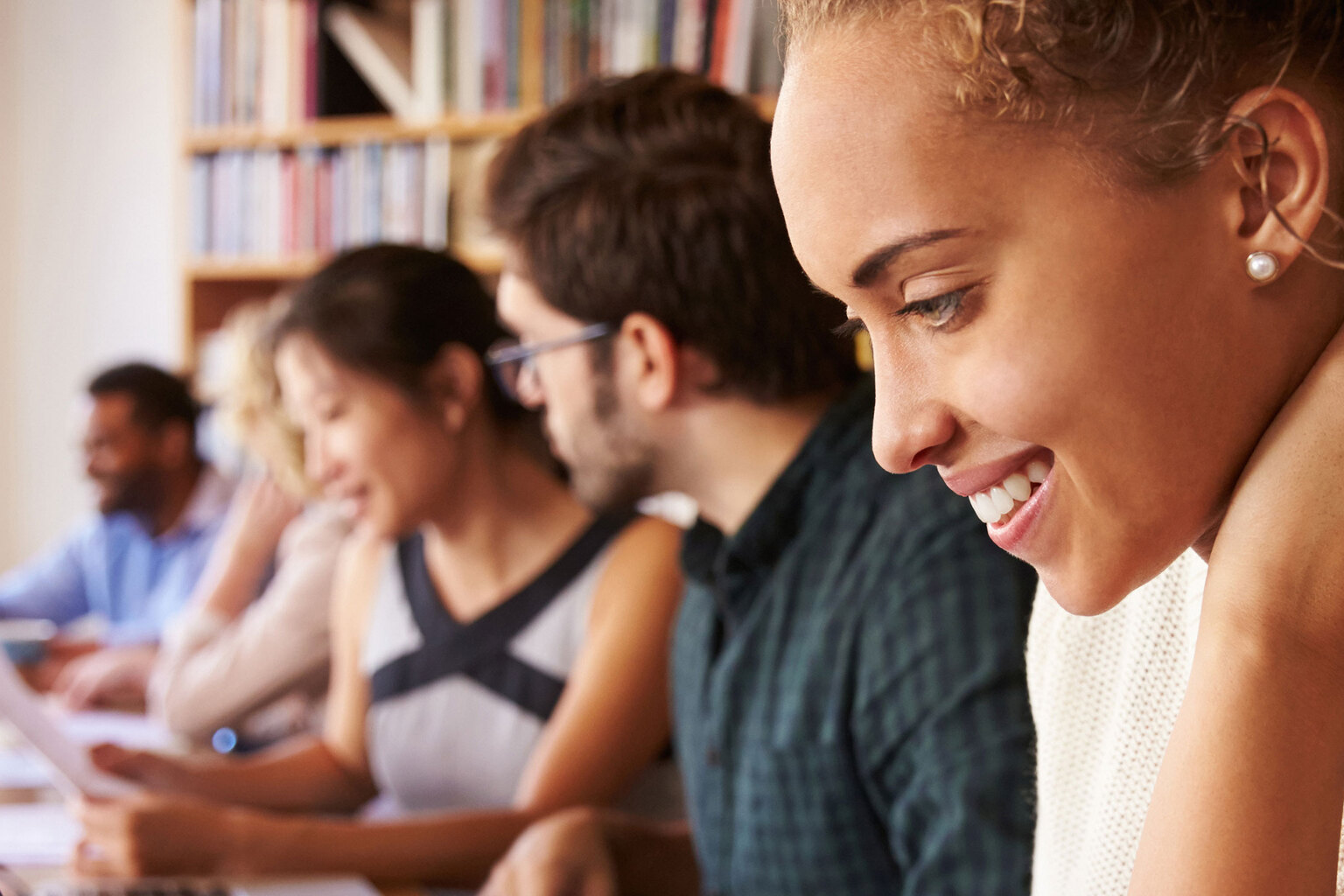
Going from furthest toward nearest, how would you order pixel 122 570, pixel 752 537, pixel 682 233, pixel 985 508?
pixel 122 570, pixel 682 233, pixel 752 537, pixel 985 508

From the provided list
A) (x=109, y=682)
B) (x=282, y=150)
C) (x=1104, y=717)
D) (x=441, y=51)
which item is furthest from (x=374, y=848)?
(x=282, y=150)

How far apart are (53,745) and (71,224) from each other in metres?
3.33

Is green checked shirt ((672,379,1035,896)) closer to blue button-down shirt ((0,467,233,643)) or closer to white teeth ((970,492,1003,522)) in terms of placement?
white teeth ((970,492,1003,522))

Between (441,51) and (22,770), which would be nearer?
(22,770)

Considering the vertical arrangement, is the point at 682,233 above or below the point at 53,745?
above

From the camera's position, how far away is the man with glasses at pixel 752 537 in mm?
981

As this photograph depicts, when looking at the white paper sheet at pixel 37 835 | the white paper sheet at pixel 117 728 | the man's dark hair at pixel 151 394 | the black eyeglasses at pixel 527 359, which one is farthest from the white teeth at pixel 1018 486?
the man's dark hair at pixel 151 394

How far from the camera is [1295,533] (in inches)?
18.4

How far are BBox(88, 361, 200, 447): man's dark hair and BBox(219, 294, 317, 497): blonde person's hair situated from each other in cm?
56

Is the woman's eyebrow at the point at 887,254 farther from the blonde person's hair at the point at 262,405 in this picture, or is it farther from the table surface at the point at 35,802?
the blonde person's hair at the point at 262,405

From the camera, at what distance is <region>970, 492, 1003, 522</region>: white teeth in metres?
0.56

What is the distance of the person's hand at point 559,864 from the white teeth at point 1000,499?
829mm

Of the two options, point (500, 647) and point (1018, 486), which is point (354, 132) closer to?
point (500, 647)

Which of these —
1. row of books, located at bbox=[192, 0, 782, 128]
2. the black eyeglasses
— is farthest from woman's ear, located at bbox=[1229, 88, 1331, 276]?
row of books, located at bbox=[192, 0, 782, 128]
